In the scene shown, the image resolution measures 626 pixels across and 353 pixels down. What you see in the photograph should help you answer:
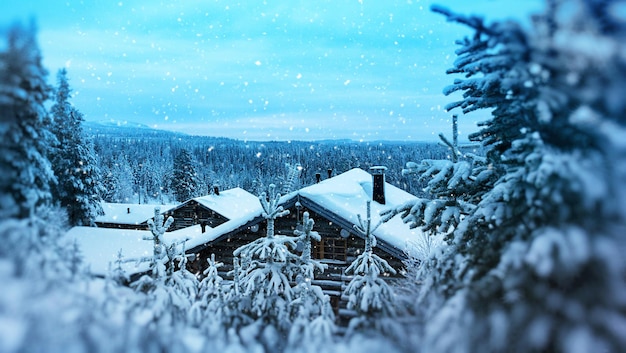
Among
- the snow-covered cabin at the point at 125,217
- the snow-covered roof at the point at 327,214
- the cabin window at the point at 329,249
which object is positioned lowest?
the snow-covered cabin at the point at 125,217

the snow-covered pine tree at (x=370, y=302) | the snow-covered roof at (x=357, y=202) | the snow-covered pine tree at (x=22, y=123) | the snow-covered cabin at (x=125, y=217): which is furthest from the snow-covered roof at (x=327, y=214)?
the snow-covered cabin at (x=125, y=217)

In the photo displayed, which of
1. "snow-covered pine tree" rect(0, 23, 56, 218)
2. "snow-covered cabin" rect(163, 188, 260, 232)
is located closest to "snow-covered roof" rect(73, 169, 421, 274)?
"snow-covered pine tree" rect(0, 23, 56, 218)

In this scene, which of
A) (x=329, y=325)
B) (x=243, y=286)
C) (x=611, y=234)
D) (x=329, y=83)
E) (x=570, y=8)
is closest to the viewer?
(x=611, y=234)

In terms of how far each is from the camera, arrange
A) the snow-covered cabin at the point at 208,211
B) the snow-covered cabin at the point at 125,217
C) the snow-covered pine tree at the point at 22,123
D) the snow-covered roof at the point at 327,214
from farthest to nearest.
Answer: the snow-covered cabin at the point at 125,217, the snow-covered cabin at the point at 208,211, the snow-covered roof at the point at 327,214, the snow-covered pine tree at the point at 22,123

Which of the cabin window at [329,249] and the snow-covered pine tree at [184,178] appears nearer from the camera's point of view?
the cabin window at [329,249]

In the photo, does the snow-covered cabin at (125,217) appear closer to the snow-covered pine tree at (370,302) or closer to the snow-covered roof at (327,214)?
the snow-covered roof at (327,214)

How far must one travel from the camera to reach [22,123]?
309cm

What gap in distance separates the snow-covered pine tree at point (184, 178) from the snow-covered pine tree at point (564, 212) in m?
50.1

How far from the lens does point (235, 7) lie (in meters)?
6.90

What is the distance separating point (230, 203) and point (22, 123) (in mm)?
27333

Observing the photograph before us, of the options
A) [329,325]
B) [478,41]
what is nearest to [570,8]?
[478,41]

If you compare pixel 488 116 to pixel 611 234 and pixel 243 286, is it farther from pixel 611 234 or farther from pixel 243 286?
pixel 243 286

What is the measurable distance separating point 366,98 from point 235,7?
26954mm

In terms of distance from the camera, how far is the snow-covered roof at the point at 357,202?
12.0 m
